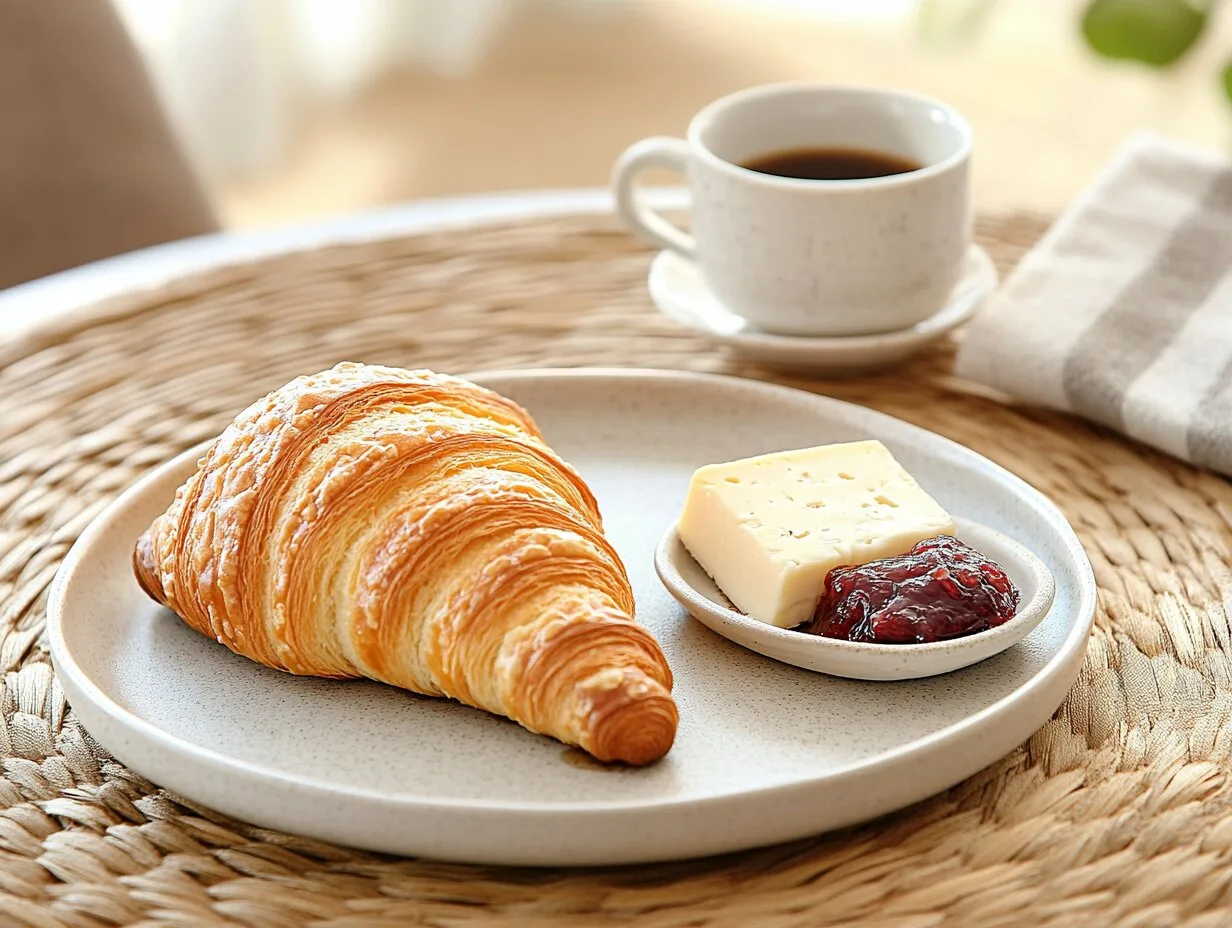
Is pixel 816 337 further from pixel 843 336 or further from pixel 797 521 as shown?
pixel 797 521

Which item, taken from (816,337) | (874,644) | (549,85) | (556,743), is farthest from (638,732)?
(549,85)

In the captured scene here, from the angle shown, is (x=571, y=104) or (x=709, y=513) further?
(x=571, y=104)

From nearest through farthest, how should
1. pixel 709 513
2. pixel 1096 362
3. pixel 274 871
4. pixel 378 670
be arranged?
pixel 274 871 → pixel 378 670 → pixel 709 513 → pixel 1096 362

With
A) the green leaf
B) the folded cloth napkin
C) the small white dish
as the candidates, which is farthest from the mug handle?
the green leaf

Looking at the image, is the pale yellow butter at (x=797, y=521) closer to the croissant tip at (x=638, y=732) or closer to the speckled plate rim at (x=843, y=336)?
the croissant tip at (x=638, y=732)

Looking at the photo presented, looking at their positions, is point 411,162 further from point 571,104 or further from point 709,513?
point 709,513

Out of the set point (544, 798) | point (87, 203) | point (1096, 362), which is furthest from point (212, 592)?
point (87, 203)
